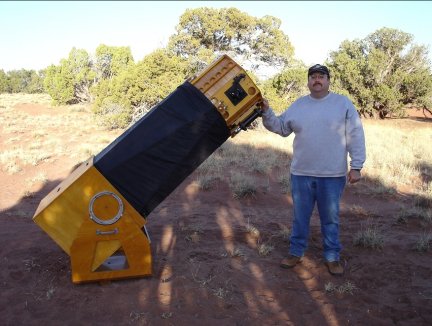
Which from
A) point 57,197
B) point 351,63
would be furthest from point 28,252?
point 351,63

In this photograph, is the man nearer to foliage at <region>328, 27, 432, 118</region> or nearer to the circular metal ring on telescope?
the circular metal ring on telescope

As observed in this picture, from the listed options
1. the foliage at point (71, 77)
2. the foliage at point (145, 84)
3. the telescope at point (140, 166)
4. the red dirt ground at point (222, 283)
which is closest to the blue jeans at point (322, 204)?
the red dirt ground at point (222, 283)

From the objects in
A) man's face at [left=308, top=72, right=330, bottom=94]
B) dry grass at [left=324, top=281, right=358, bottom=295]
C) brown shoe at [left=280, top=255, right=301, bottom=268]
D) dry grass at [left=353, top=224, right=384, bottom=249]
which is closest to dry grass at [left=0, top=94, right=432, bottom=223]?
dry grass at [left=353, top=224, right=384, bottom=249]

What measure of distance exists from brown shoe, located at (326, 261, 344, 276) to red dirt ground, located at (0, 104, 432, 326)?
77mm

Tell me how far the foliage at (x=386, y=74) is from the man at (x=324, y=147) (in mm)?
19314

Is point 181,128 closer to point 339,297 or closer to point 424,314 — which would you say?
point 339,297

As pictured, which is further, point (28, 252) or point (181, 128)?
point (28, 252)

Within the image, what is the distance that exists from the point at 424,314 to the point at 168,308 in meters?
2.16

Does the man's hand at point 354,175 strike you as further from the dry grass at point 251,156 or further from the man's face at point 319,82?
the dry grass at point 251,156

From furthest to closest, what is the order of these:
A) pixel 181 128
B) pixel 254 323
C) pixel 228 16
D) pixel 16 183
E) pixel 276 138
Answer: pixel 228 16, pixel 276 138, pixel 16 183, pixel 181 128, pixel 254 323

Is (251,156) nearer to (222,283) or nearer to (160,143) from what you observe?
(222,283)

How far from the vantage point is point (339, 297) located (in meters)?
3.67

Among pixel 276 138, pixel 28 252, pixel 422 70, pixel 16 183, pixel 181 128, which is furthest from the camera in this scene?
pixel 422 70

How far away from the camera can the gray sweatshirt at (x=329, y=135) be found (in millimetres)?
3855
